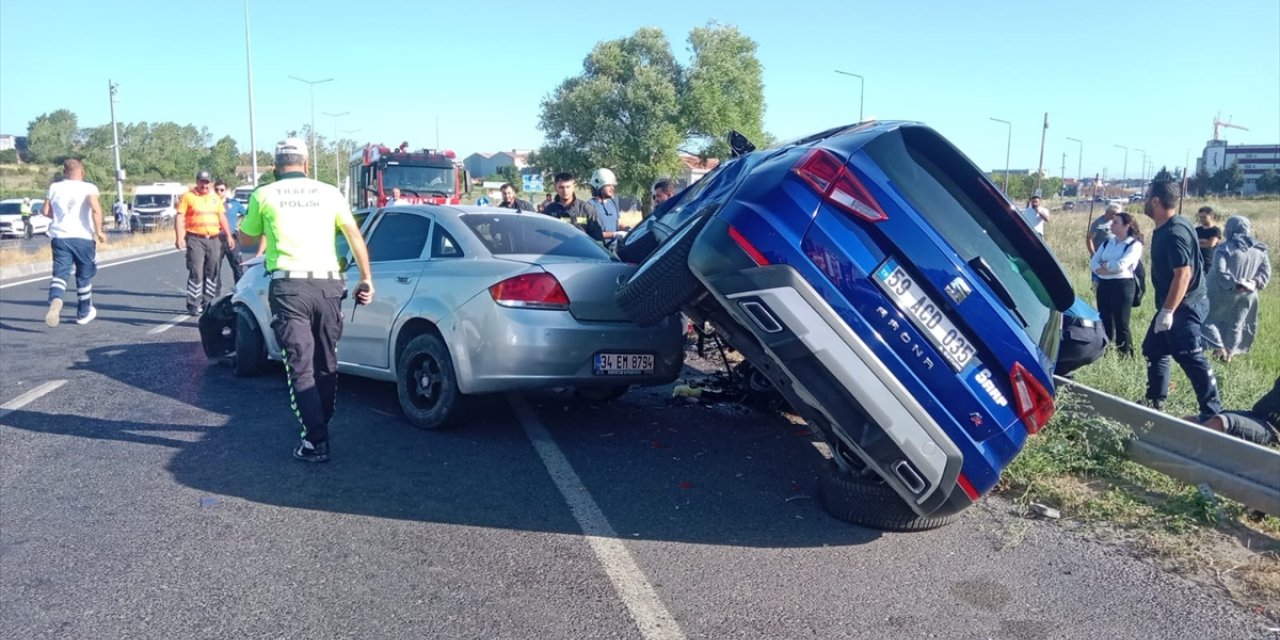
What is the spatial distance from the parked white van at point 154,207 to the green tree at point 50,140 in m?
39.8

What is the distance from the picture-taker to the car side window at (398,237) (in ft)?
22.3

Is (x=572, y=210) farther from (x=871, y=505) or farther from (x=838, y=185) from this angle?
(x=838, y=185)

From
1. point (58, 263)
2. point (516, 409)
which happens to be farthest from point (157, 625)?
point (58, 263)

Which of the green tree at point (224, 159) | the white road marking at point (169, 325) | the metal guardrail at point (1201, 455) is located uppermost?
the green tree at point (224, 159)

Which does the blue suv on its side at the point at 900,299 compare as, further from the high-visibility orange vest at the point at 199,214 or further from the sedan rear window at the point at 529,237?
the high-visibility orange vest at the point at 199,214

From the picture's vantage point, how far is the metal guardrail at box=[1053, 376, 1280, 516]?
174 inches

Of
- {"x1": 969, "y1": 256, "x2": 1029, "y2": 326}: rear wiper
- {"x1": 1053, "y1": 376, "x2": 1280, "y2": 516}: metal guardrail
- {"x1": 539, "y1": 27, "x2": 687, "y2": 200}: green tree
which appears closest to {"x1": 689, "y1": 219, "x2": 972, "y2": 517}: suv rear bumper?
{"x1": 969, "y1": 256, "x2": 1029, "y2": 326}: rear wiper

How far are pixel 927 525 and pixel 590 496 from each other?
1.74m

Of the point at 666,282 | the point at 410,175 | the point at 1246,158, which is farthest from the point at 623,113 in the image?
the point at 1246,158

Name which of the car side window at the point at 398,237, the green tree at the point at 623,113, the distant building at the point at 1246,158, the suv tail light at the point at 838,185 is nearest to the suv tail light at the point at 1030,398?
the suv tail light at the point at 838,185

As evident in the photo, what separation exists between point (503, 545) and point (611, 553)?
509 mm

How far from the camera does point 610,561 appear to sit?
13.8 feet

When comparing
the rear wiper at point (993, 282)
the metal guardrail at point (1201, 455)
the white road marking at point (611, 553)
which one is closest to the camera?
the white road marking at point (611, 553)

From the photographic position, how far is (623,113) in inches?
1679
